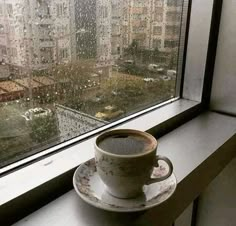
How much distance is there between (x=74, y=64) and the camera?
0.56 m

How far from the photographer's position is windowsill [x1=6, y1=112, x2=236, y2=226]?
0.42 m

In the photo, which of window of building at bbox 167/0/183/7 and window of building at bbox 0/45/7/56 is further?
window of building at bbox 167/0/183/7

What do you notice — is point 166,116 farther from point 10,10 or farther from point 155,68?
point 10,10

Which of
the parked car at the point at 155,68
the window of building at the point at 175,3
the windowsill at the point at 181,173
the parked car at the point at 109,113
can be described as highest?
the window of building at the point at 175,3

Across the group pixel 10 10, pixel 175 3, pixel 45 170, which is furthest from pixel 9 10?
pixel 175 3

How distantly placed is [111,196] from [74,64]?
0.83ft

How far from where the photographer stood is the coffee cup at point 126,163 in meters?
0.38

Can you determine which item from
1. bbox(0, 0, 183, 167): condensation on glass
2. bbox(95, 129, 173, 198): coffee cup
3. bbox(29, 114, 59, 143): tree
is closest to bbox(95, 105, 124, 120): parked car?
bbox(0, 0, 183, 167): condensation on glass

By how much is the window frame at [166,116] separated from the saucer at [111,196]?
4cm

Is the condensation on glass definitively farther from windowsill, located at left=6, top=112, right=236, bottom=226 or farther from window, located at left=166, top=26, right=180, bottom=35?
windowsill, located at left=6, top=112, right=236, bottom=226

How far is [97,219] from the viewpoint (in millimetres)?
419

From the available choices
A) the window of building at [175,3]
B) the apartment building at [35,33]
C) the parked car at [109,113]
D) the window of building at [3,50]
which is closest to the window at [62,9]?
the apartment building at [35,33]

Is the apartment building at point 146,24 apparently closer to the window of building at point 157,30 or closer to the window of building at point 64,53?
the window of building at point 157,30

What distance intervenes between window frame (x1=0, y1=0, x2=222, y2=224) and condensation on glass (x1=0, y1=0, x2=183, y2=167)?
0.03m
